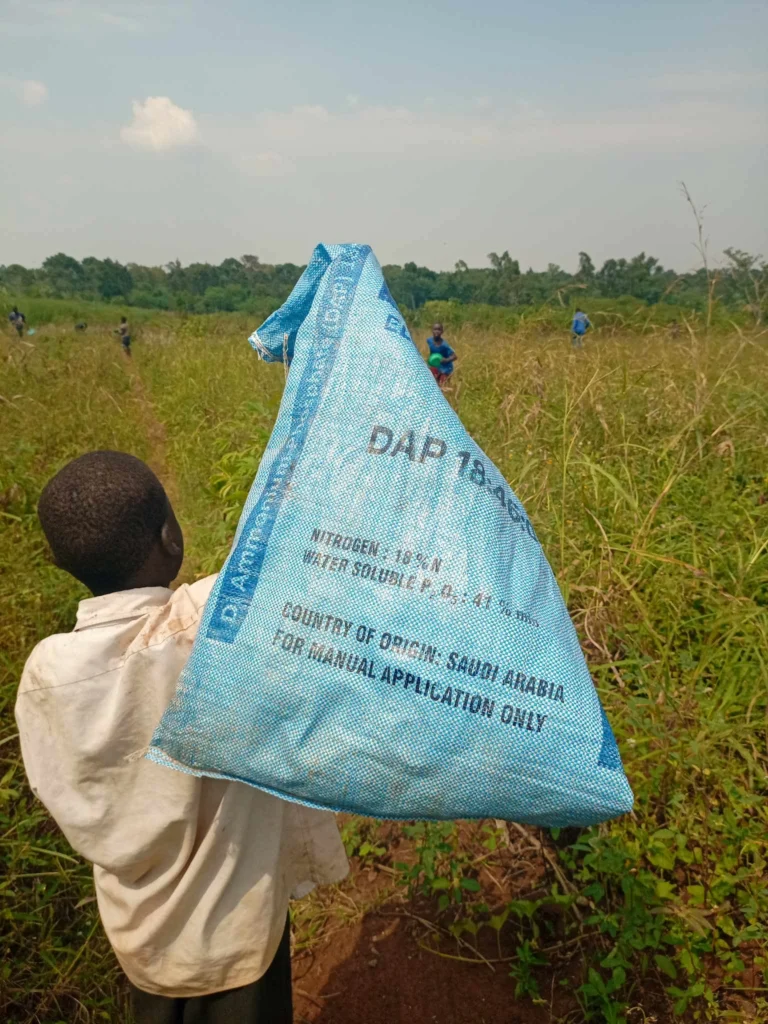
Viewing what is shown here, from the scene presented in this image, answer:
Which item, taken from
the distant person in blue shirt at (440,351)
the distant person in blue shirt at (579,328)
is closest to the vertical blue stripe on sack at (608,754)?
the distant person in blue shirt at (579,328)

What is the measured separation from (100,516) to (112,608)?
14 centimetres

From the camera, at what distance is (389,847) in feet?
6.59

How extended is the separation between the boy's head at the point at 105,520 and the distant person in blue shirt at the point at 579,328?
3.17 meters

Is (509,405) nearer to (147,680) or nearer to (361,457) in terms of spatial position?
(361,457)

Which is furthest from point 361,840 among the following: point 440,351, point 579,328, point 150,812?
point 440,351

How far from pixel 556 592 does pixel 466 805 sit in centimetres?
34

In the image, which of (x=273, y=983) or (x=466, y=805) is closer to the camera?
(x=466, y=805)

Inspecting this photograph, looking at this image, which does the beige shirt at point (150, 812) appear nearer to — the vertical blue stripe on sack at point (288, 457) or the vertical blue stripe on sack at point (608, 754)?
the vertical blue stripe on sack at point (288, 457)

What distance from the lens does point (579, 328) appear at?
176 inches

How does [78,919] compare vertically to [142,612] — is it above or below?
below

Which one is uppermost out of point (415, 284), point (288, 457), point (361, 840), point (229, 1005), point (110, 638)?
point (415, 284)

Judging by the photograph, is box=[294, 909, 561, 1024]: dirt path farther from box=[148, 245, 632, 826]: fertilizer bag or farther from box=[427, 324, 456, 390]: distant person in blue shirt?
box=[427, 324, 456, 390]: distant person in blue shirt

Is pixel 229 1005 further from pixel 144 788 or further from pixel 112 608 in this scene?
pixel 112 608

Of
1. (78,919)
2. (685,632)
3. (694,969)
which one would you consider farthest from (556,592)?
(78,919)
